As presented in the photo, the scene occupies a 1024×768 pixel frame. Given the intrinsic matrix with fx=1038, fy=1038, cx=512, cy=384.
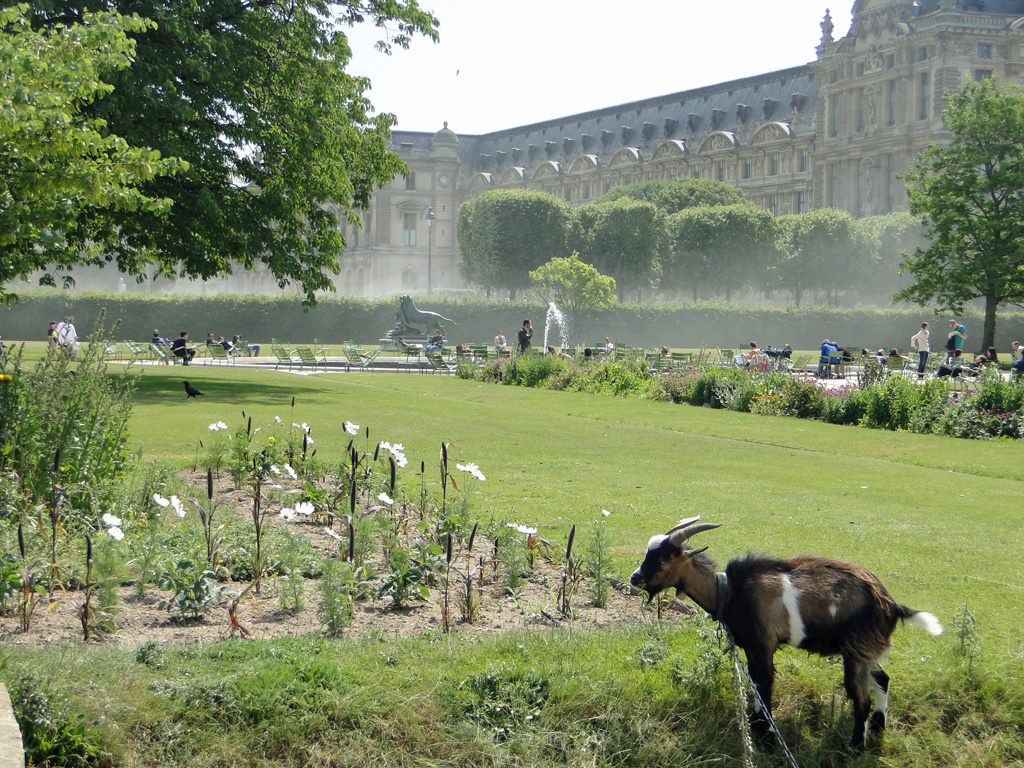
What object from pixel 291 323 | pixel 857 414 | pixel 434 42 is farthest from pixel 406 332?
pixel 857 414

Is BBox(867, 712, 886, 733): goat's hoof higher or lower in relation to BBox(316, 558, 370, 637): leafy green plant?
lower

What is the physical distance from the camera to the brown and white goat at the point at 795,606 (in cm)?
410

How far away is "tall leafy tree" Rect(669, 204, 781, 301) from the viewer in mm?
73625

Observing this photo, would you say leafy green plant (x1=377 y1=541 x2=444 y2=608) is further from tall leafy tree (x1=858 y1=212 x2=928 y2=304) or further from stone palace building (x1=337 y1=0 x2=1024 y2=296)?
tall leafy tree (x1=858 y1=212 x2=928 y2=304)

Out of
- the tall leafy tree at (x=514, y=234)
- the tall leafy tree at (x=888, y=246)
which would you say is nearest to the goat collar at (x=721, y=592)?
the tall leafy tree at (x=888, y=246)

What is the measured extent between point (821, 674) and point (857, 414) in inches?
560

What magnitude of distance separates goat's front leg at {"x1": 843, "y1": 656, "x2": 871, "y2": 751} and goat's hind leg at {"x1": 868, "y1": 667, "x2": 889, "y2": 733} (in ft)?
0.18

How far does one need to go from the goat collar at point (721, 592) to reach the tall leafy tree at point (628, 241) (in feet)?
234

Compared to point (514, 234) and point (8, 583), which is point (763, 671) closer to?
point (8, 583)

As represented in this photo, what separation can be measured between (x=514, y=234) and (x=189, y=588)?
74.7 m

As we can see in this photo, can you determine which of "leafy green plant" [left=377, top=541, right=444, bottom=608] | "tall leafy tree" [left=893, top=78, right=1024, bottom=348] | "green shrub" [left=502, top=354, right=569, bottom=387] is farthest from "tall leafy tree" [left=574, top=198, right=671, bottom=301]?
"leafy green plant" [left=377, top=541, right=444, bottom=608]

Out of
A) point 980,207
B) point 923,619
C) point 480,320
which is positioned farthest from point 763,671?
point 480,320

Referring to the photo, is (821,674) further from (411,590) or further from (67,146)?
(67,146)

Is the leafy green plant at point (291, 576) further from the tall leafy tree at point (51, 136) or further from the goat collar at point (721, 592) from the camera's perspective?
the tall leafy tree at point (51, 136)
